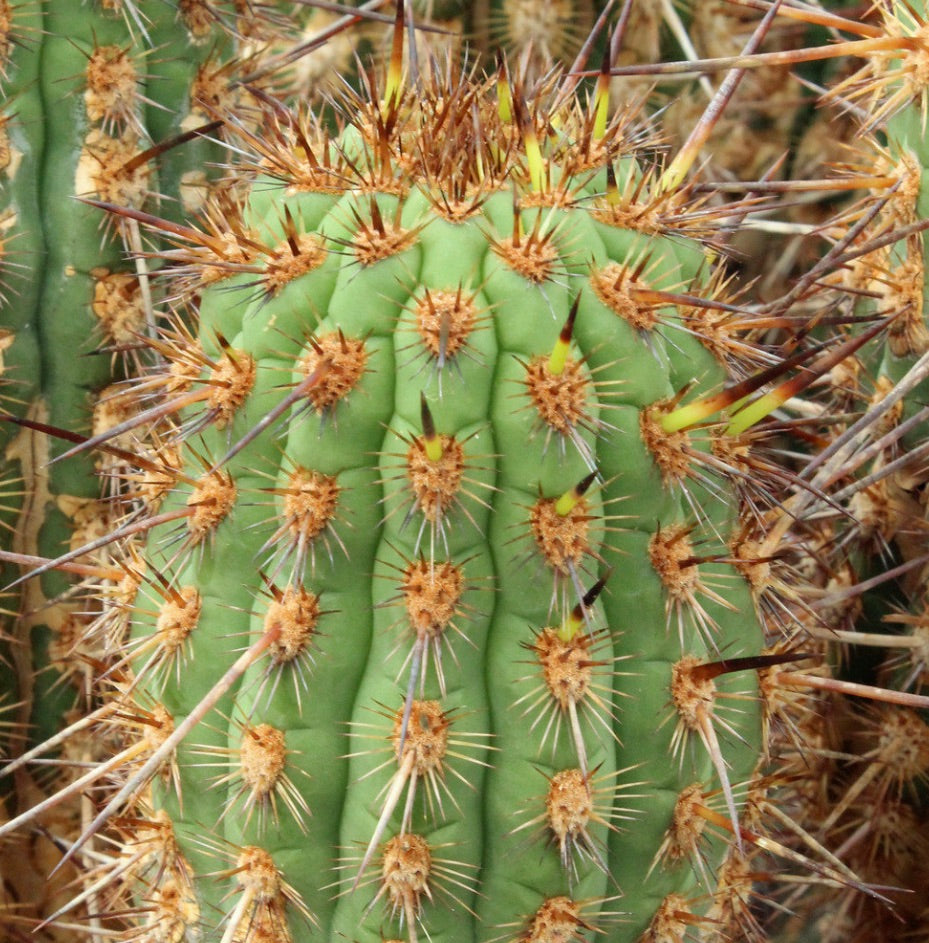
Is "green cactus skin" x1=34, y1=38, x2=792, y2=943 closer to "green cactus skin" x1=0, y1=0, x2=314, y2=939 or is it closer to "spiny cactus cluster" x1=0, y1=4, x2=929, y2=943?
"spiny cactus cluster" x1=0, y1=4, x2=929, y2=943

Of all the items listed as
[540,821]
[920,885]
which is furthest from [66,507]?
[920,885]

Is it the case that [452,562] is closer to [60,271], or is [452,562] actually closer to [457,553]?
[457,553]

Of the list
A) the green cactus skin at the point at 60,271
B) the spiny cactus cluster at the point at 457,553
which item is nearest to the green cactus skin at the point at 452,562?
the spiny cactus cluster at the point at 457,553

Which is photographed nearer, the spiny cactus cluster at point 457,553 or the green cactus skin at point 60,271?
the spiny cactus cluster at point 457,553

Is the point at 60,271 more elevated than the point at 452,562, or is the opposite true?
the point at 60,271

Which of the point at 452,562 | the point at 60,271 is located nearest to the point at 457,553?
the point at 452,562

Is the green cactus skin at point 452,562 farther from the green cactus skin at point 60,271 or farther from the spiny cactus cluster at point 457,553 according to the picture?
the green cactus skin at point 60,271

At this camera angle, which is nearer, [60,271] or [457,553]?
[457,553]
